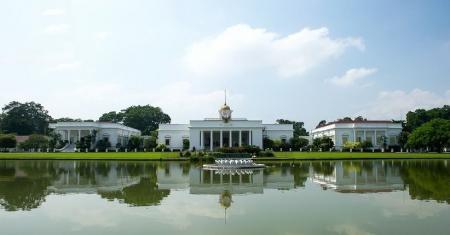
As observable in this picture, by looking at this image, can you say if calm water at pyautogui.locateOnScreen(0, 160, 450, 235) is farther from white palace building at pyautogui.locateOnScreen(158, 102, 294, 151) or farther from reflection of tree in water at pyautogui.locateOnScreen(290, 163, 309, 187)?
white palace building at pyautogui.locateOnScreen(158, 102, 294, 151)

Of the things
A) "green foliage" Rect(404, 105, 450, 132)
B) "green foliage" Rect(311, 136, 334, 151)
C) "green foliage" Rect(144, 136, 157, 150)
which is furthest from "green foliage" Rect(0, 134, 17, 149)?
"green foliage" Rect(404, 105, 450, 132)

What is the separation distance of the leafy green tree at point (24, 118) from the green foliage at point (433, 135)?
71.9 meters

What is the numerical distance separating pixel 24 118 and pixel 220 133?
45959 millimetres

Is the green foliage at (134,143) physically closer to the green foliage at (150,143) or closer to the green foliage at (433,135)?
the green foliage at (150,143)

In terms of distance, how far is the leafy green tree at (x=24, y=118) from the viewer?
90625 millimetres

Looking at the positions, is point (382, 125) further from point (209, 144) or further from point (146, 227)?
point (146, 227)

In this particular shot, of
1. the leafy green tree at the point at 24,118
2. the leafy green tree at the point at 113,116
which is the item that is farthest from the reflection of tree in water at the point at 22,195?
the leafy green tree at the point at 113,116

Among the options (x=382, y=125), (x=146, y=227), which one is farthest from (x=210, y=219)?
(x=382, y=125)

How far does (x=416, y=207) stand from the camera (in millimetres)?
12359

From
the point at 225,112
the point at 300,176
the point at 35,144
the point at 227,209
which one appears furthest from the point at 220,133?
the point at 227,209

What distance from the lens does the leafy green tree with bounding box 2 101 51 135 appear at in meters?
90.6

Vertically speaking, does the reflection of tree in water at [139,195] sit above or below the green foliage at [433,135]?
below

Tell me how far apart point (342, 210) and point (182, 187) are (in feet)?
26.1

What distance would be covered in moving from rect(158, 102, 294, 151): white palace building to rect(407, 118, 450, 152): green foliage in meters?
20.1
